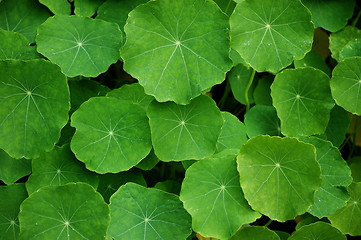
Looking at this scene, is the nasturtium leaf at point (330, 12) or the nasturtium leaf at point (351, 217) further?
the nasturtium leaf at point (330, 12)

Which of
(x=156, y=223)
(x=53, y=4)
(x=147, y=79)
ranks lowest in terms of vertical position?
(x=156, y=223)

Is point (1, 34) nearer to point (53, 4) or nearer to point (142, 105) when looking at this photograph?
point (53, 4)

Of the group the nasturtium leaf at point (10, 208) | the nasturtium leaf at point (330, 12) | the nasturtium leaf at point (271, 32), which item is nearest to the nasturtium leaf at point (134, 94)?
the nasturtium leaf at point (271, 32)

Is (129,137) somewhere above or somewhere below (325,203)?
above

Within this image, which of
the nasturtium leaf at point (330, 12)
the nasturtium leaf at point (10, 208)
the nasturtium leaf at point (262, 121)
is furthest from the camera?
the nasturtium leaf at point (330, 12)

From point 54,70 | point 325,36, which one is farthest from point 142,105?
point 325,36

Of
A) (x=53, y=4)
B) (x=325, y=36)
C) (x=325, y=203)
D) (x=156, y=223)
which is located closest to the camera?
(x=156, y=223)

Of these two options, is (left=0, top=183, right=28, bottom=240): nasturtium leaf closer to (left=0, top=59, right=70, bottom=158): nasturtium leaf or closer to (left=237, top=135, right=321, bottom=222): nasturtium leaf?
(left=0, top=59, right=70, bottom=158): nasturtium leaf

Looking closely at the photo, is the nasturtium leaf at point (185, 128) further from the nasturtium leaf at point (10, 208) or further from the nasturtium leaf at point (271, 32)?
the nasturtium leaf at point (10, 208)
